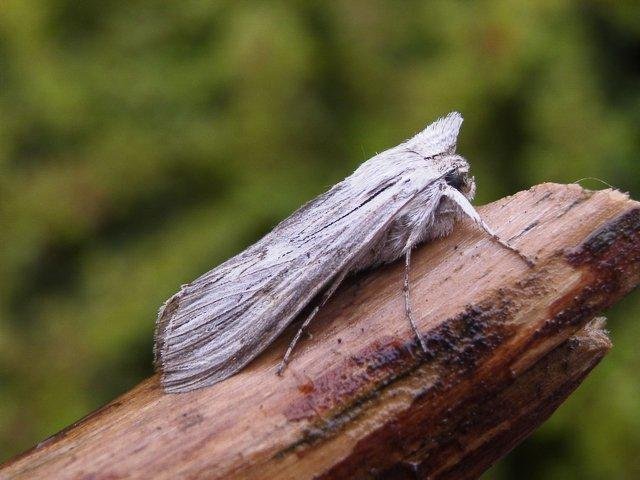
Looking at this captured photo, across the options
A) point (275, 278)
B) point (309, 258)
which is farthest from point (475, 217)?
point (275, 278)

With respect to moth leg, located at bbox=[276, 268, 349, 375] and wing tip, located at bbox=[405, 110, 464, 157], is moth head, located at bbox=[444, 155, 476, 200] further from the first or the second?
moth leg, located at bbox=[276, 268, 349, 375]

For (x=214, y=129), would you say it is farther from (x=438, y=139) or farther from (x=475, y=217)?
(x=475, y=217)

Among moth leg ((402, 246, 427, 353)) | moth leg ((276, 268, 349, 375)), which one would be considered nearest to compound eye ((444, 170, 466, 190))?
moth leg ((402, 246, 427, 353))

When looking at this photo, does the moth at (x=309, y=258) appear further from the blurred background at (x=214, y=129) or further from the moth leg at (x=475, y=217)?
the blurred background at (x=214, y=129)

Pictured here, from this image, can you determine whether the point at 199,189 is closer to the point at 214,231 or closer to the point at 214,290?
the point at 214,231

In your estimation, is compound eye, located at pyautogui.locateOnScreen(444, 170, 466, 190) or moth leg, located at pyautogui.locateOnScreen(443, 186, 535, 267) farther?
compound eye, located at pyautogui.locateOnScreen(444, 170, 466, 190)

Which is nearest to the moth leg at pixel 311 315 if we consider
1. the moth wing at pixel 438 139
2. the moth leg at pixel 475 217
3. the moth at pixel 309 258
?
the moth at pixel 309 258

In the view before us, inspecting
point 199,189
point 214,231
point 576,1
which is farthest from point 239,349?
point 576,1
